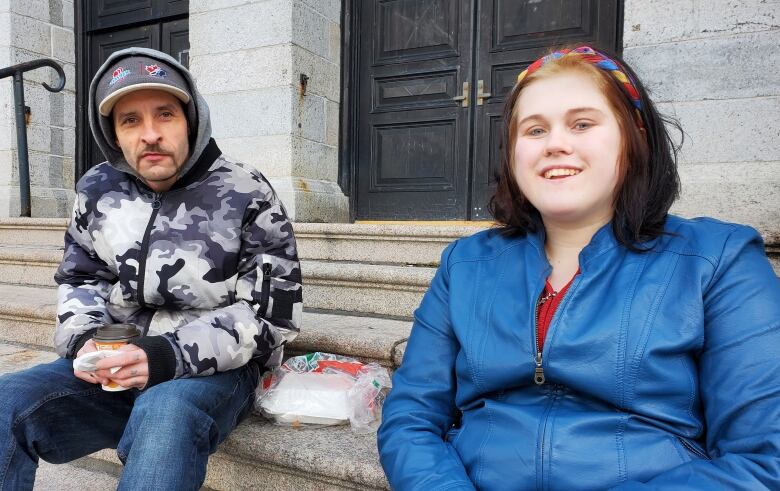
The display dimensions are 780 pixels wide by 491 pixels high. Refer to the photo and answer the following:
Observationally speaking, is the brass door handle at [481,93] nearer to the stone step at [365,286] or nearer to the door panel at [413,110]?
the door panel at [413,110]

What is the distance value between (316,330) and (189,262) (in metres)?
0.80

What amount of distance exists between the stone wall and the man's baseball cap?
7.63ft

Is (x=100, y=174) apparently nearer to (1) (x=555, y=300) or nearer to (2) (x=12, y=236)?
(1) (x=555, y=300)

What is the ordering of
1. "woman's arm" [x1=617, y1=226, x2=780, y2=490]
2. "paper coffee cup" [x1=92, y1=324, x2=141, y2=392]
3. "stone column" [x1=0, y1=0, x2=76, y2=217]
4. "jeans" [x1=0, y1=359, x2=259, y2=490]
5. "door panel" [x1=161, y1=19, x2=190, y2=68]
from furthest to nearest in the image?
"door panel" [x1=161, y1=19, x2=190, y2=68], "stone column" [x1=0, y1=0, x2=76, y2=217], "paper coffee cup" [x1=92, y1=324, x2=141, y2=392], "jeans" [x1=0, y1=359, x2=259, y2=490], "woman's arm" [x1=617, y1=226, x2=780, y2=490]

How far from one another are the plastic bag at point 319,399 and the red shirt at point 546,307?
918 millimetres

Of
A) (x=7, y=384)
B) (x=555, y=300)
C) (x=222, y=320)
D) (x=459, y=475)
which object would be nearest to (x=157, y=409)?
(x=222, y=320)

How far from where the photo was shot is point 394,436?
1338 mm

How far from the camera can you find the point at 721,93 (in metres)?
2.83

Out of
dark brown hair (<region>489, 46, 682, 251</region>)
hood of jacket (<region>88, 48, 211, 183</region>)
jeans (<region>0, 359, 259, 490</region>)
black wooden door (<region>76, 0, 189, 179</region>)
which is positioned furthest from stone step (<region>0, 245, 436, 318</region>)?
black wooden door (<region>76, 0, 189, 179</region>)

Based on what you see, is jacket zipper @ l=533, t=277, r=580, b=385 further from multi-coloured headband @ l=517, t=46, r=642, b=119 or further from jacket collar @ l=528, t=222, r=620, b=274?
multi-coloured headband @ l=517, t=46, r=642, b=119

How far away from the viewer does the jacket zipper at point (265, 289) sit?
5.93ft

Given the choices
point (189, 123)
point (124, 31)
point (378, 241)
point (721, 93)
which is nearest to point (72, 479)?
point (189, 123)

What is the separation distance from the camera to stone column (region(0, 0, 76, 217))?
199 inches

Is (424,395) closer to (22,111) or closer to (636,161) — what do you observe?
(636,161)
